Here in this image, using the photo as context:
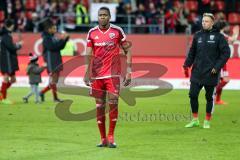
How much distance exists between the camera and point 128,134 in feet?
45.5

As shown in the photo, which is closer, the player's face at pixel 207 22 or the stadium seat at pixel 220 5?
the player's face at pixel 207 22

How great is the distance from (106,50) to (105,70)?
325 millimetres

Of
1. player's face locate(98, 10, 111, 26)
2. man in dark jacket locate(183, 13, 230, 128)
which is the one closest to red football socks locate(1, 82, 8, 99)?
man in dark jacket locate(183, 13, 230, 128)

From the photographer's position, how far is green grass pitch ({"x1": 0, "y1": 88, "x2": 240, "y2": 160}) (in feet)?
37.6

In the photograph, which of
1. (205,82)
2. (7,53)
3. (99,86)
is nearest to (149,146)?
(99,86)

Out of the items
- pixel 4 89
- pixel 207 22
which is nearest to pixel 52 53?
pixel 4 89

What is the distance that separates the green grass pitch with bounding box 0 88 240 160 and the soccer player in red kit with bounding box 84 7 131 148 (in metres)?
0.47

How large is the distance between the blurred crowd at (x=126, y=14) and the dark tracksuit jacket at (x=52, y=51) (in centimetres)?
1321

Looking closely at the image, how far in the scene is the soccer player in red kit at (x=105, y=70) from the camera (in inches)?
481

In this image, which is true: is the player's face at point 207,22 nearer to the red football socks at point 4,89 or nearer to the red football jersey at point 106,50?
the red football jersey at point 106,50

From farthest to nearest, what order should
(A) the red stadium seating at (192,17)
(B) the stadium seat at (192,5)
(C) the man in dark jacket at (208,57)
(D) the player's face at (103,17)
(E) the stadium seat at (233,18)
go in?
(B) the stadium seat at (192,5)
(E) the stadium seat at (233,18)
(A) the red stadium seating at (192,17)
(C) the man in dark jacket at (208,57)
(D) the player's face at (103,17)

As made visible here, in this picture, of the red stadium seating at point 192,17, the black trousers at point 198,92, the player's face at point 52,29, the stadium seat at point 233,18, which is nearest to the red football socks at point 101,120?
the black trousers at point 198,92

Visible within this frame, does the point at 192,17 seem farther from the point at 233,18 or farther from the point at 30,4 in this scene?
the point at 30,4

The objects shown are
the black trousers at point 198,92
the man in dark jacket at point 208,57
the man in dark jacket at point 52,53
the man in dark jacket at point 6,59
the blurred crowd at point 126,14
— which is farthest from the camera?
the blurred crowd at point 126,14
